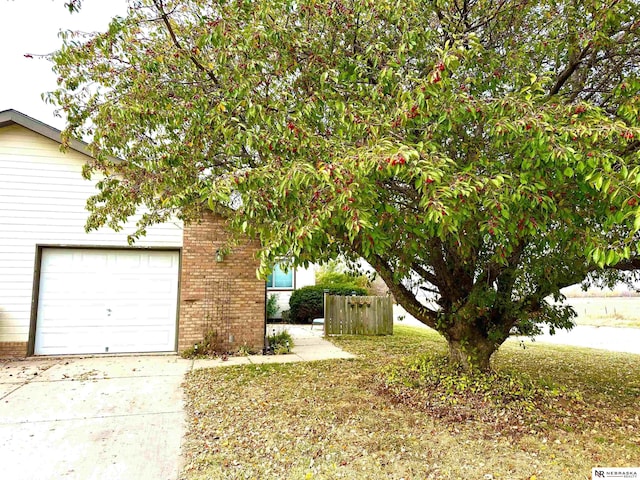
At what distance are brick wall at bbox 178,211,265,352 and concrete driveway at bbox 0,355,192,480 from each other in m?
1.22

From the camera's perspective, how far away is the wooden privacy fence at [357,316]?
40.9 feet

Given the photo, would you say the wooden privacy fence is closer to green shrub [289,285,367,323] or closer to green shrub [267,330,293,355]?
green shrub [267,330,293,355]

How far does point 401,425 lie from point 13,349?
25.9ft

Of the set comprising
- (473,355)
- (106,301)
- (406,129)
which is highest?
(406,129)

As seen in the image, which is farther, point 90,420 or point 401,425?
point 90,420

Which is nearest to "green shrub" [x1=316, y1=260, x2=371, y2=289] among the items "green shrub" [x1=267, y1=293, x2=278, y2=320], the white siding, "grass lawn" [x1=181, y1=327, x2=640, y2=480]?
"green shrub" [x1=267, y1=293, x2=278, y2=320]

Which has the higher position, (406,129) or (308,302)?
(406,129)

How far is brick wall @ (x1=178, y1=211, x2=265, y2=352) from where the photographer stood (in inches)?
344

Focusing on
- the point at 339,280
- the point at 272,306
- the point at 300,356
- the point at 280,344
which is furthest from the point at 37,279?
the point at 339,280

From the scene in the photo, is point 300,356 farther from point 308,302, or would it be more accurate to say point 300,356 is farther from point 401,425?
point 308,302

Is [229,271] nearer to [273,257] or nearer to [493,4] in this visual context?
[273,257]

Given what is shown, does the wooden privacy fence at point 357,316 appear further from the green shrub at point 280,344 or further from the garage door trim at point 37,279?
the garage door trim at point 37,279

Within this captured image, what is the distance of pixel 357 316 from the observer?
12562 mm

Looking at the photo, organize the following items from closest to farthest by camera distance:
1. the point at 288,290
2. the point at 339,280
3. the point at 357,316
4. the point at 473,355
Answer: the point at 473,355
the point at 357,316
the point at 288,290
the point at 339,280
